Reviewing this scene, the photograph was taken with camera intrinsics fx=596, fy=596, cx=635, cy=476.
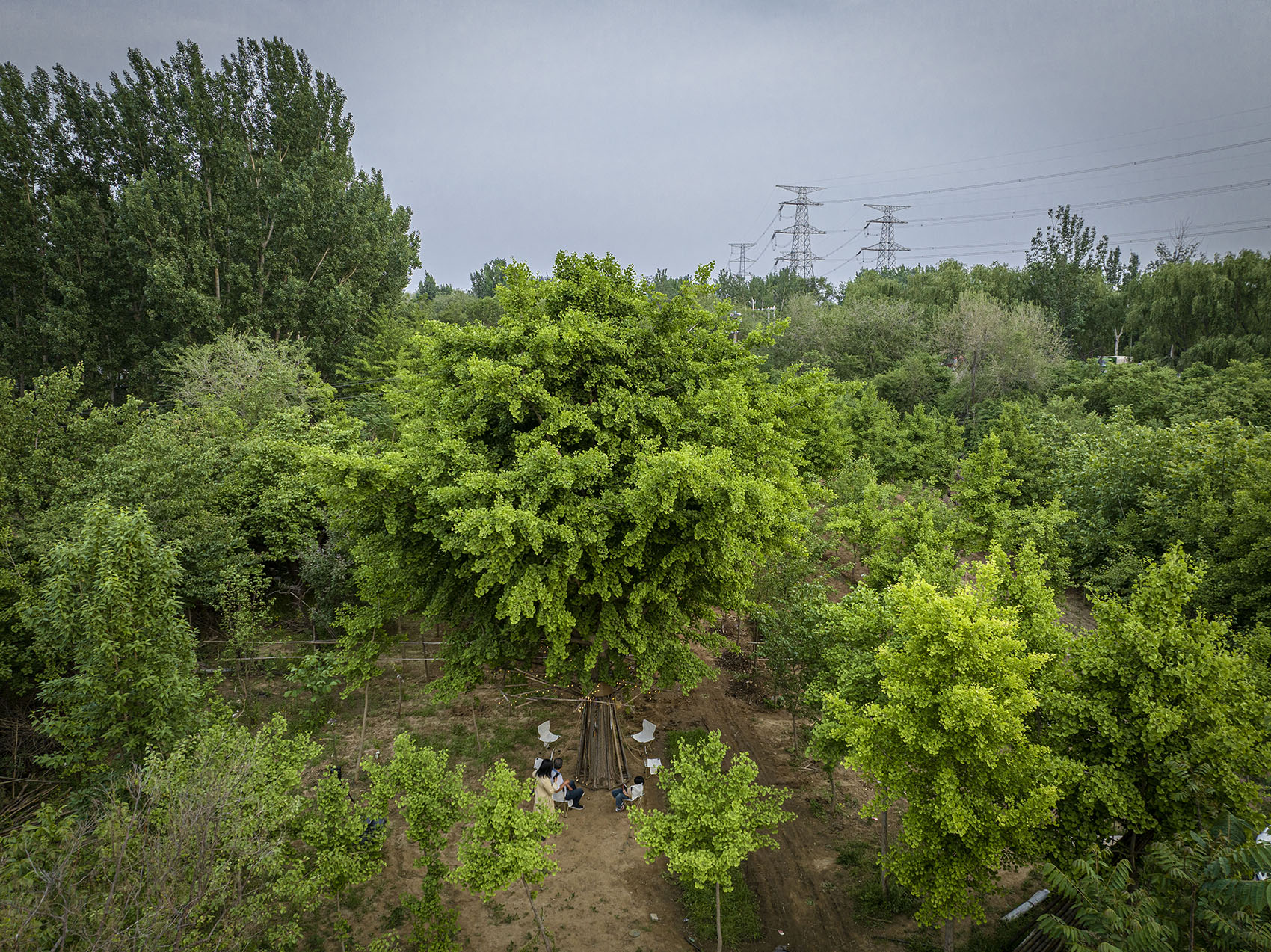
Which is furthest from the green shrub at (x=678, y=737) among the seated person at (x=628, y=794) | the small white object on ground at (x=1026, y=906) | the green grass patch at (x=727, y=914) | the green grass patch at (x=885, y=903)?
the small white object on ground at (x=1026, y=906)

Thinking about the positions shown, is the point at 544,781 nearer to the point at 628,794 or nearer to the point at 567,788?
the point at 567,788

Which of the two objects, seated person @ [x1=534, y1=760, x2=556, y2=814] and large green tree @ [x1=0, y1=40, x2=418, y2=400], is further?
large green tree @ [x1=0, y1=40, x2=418, y2=400]

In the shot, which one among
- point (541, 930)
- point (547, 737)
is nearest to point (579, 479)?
point (541, 930)

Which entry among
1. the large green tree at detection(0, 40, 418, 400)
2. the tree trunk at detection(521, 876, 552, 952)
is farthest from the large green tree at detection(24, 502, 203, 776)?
the large green tree at detection(0, 40, 418, 400)

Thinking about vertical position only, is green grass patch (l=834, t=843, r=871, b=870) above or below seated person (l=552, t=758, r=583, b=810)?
below

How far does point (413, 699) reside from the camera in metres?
19.3

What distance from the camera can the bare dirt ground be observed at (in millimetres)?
11562

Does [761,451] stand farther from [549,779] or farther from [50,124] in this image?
[50,124]

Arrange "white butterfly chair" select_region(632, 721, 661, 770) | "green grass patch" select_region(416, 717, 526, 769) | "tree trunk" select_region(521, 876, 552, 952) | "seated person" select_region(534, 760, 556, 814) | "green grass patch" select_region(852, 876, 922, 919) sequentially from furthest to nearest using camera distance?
"white butterfly chair" select_region(632, 721, 661, 770) < "green grass patch" select_region(416, 717, 526, 769) < "seated person" select_region(534, 760, 556, 814) < "green grass patch" select_region(852, 876, 922, 919) < "tree trunk" select_region(521, 876, 552, 952)

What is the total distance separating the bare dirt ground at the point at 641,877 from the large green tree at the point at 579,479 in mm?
3571

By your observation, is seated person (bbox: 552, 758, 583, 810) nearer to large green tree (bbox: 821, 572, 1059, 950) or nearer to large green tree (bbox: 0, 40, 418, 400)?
large green tree (bbox: 821, 572, 1059, 950)

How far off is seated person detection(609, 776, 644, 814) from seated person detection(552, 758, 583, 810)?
35.2 inches

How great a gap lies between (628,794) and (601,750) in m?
1.31

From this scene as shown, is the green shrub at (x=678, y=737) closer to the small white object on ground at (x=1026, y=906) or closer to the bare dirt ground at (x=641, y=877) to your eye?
the bare dirt ground at (x=641, y=877)
